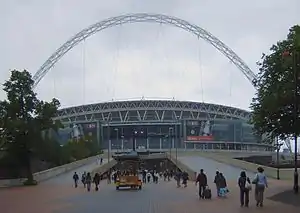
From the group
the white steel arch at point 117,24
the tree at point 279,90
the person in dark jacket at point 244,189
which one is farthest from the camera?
the white steel arch at point 117,24

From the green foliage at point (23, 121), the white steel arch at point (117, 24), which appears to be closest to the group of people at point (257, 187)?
the green foliage at point (23, 121)

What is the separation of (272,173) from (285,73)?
22.0 metres

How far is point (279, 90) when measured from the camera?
3042 cm

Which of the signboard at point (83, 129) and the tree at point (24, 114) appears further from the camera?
the signboard at point (83, 129)

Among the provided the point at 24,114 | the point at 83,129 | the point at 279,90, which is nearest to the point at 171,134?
the point at 83,129

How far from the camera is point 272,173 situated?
5119 cm

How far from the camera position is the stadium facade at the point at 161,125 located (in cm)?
16712

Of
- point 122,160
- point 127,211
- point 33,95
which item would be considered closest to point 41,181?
point 33,95

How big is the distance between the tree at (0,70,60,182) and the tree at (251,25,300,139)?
25.5 m

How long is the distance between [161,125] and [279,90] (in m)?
144

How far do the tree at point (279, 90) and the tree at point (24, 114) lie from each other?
2555cm

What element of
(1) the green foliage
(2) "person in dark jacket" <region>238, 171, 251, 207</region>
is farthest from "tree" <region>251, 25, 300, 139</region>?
(1) the green foliage

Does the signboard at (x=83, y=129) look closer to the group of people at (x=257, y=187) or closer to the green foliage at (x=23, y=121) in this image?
the green foliage at (x=23, y=121)

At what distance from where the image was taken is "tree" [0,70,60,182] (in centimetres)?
5309
